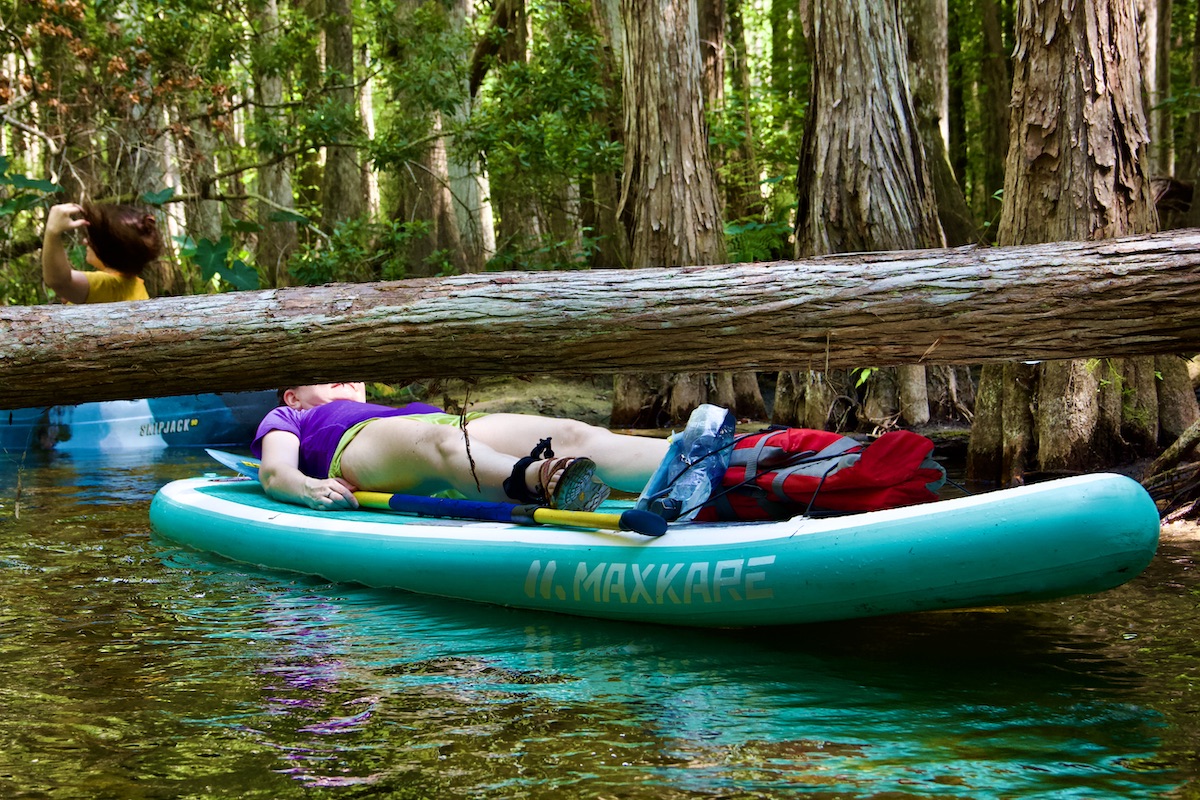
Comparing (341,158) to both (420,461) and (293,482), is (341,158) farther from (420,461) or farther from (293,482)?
(420,461)

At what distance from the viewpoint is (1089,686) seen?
291 cm

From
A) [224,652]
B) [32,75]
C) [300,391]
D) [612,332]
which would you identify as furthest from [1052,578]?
[32,75]

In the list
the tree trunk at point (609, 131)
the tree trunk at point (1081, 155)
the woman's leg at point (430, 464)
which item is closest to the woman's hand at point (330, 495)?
the woman's leg at point (430, 464)

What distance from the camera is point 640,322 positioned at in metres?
3.53

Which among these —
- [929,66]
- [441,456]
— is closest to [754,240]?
[929,66]

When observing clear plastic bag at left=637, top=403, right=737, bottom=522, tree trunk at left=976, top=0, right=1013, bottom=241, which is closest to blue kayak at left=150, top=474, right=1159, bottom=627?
clear plastic bag at left=637, top=403, right=737, bottom=522

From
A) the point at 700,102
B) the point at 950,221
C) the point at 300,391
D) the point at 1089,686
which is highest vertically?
the point at 700,102

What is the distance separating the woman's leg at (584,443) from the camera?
424cm

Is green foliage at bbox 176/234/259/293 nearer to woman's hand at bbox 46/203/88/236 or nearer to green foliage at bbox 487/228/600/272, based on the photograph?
green foliage at bbox 487/228/600/272

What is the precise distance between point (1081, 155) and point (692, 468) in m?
3.12

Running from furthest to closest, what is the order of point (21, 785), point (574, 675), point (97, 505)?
point (97, 505), point (574, 675), point (21, 785)

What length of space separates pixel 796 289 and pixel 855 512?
28.9 inches

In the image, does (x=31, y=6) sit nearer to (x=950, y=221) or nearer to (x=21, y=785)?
(x=950, y=221)

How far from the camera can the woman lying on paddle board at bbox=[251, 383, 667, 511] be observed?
4.11 m
